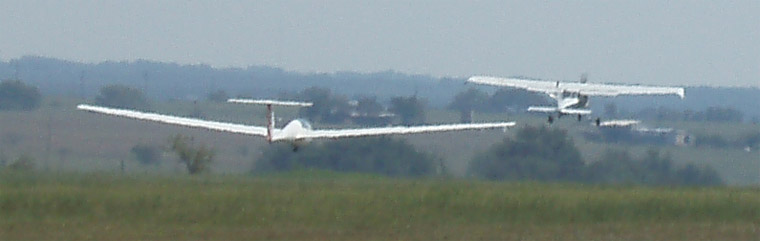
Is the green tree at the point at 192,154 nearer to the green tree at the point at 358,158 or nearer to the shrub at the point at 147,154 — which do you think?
the shrub at the point at 147,154

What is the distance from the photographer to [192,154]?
46.2 m

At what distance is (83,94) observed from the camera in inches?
2928

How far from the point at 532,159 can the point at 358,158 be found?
460cm

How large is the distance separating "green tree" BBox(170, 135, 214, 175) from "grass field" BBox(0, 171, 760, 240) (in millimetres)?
8131

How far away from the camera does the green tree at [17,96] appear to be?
5916 cm

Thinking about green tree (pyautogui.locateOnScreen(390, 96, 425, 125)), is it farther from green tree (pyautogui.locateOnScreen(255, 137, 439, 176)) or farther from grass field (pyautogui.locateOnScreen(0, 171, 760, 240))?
grass field (pyautogui.locateOnScreen(0, 171, 760, 240))

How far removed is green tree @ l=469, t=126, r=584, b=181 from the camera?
44.5 meters

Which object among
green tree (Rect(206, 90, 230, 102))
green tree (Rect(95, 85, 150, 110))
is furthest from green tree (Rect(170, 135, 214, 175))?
green tree (Rect(206, 90, 230, 102))

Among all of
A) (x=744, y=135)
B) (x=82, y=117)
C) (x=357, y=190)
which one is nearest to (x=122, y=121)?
(x=82, y=117)

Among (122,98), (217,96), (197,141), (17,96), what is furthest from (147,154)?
(217,96)

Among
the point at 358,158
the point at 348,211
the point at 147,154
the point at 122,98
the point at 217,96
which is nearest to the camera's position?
the point at 348,211

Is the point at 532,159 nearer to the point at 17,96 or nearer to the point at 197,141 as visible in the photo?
the point at 197,141

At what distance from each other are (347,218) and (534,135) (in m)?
16.2

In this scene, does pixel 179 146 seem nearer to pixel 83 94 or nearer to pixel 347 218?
pixel 347 218
